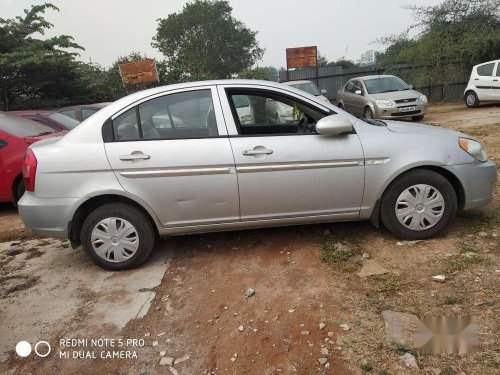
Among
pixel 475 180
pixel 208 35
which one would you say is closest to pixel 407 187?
pixel 475 180

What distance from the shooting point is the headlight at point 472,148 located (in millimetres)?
3660

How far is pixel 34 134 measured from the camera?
228 inches

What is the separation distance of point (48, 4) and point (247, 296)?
1483 centimetres

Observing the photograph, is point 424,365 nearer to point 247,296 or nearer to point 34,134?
point 247,296

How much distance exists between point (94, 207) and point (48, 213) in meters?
0.38

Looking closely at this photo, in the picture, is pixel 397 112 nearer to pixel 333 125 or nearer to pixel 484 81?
pixel 484 81

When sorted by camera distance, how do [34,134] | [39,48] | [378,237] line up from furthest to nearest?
[39,48] < [34,134] < [378,237]

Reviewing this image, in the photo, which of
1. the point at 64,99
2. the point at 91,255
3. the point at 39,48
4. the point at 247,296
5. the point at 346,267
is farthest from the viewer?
the point at 64,99

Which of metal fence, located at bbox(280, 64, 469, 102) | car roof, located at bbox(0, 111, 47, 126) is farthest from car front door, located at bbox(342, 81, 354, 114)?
car roof, located at bbox(0, 111, 47, 126)

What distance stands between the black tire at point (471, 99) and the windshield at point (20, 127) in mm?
12892

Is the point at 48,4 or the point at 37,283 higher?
the point at 48,4

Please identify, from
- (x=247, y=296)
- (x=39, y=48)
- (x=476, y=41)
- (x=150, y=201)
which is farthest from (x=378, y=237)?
(x=476, y=41)

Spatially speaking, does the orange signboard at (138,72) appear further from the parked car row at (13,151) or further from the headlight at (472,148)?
the headlight at (472,148)

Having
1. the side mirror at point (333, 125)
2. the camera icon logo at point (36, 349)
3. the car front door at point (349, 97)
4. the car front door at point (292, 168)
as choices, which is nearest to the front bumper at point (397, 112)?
the car front door at point (349, 97)
